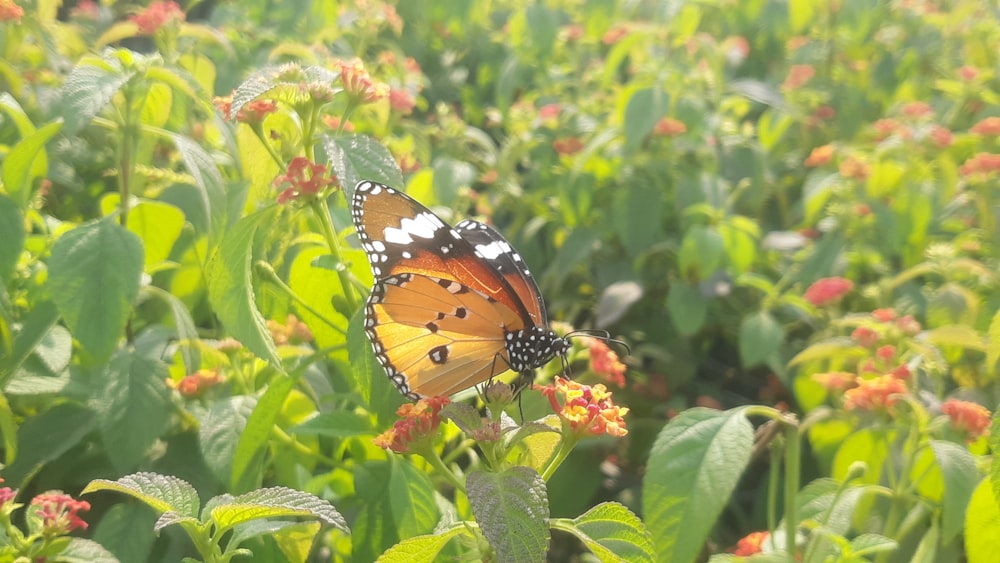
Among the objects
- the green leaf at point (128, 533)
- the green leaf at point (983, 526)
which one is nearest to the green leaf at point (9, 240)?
the green leaf at point (128, 533)

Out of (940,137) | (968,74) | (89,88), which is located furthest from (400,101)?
(968,74)

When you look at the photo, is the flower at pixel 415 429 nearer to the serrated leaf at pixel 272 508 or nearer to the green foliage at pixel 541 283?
the green foliage at pixel 541 283

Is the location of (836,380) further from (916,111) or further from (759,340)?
(916,111)

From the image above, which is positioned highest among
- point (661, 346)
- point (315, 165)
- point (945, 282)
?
point (315, 165)

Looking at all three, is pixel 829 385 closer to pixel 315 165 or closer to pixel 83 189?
pixel 315 165

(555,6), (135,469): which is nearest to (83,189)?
(135,469)

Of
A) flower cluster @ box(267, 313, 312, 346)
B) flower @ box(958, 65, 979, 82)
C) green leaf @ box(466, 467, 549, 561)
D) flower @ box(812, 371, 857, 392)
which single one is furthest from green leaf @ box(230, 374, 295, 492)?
flower @ box(958, 65, 979, 82)
